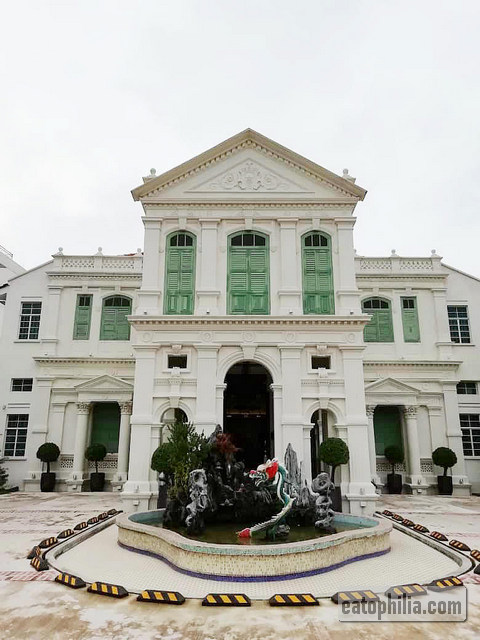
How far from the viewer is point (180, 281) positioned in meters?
16.6

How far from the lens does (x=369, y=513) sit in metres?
14.3

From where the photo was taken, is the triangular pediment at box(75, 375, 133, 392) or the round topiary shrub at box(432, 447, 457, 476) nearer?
the round topiary shrub at box(432, 447, 457, 476)

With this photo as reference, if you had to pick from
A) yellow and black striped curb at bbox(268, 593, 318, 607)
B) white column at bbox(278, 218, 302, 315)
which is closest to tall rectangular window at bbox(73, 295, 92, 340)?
white column at bbox(278, 218, 302, 315)

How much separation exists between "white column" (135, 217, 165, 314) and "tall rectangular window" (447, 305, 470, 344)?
1471cm

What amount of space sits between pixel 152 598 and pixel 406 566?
4972 mm

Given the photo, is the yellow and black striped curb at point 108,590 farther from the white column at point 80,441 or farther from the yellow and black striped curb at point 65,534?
the white column at point 80,441

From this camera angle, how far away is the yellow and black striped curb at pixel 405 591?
22.5 ft

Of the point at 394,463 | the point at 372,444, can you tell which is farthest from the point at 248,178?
the point at 394,463

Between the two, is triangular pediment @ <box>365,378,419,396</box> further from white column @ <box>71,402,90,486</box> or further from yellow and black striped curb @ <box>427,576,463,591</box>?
yellow and black striped curb @ <box>427,576,463,591</box>


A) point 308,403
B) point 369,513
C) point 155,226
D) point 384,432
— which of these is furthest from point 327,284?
point 384,432

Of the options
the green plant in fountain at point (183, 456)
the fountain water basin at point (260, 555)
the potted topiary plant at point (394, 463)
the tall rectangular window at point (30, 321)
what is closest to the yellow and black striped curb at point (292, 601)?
the fountain water basin at point (260, 555)

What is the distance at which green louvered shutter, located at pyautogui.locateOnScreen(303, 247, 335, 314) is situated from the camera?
1636cm

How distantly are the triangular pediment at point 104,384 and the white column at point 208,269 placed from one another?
7390 millimetres

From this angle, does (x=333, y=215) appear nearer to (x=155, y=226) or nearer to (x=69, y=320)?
(x=155, y=226)
